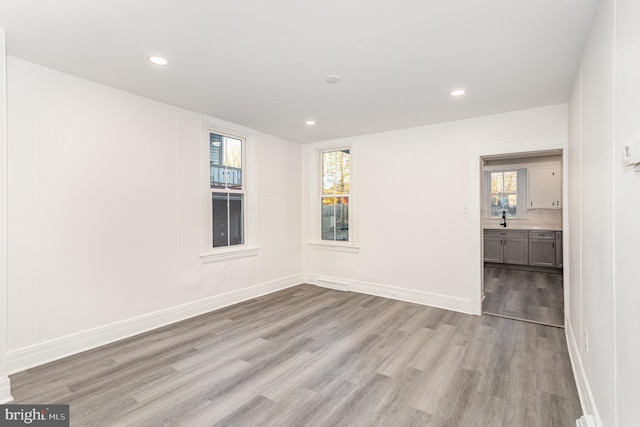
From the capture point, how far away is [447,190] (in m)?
4.14

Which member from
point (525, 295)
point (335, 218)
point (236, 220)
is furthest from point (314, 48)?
point (525, 295)

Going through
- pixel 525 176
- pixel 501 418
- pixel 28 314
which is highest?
pixel 525 176

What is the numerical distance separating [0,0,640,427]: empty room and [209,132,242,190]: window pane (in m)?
0.03

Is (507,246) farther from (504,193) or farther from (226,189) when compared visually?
(226,189)

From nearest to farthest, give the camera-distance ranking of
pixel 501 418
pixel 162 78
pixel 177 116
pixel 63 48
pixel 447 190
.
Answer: pixel 501 418 → pixel 63 48 → pixel 162 78 → pixel 177 116 → pixel 447 190

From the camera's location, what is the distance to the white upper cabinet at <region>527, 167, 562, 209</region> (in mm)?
6469

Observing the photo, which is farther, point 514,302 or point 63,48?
point 514,302

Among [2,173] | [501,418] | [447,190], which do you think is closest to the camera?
[501,418]

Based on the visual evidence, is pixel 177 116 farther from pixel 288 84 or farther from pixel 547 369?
pixel 547 369

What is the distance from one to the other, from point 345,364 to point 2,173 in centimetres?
295

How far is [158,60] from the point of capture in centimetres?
247

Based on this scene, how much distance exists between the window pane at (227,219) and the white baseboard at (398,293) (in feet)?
5.42

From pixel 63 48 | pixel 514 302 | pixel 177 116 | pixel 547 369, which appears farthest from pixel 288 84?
pixel 514 302

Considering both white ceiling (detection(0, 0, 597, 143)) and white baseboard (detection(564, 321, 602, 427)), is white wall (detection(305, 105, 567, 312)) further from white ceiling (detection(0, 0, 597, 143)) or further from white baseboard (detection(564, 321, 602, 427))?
white baseboard (detection(564, 321, 602, 427))
